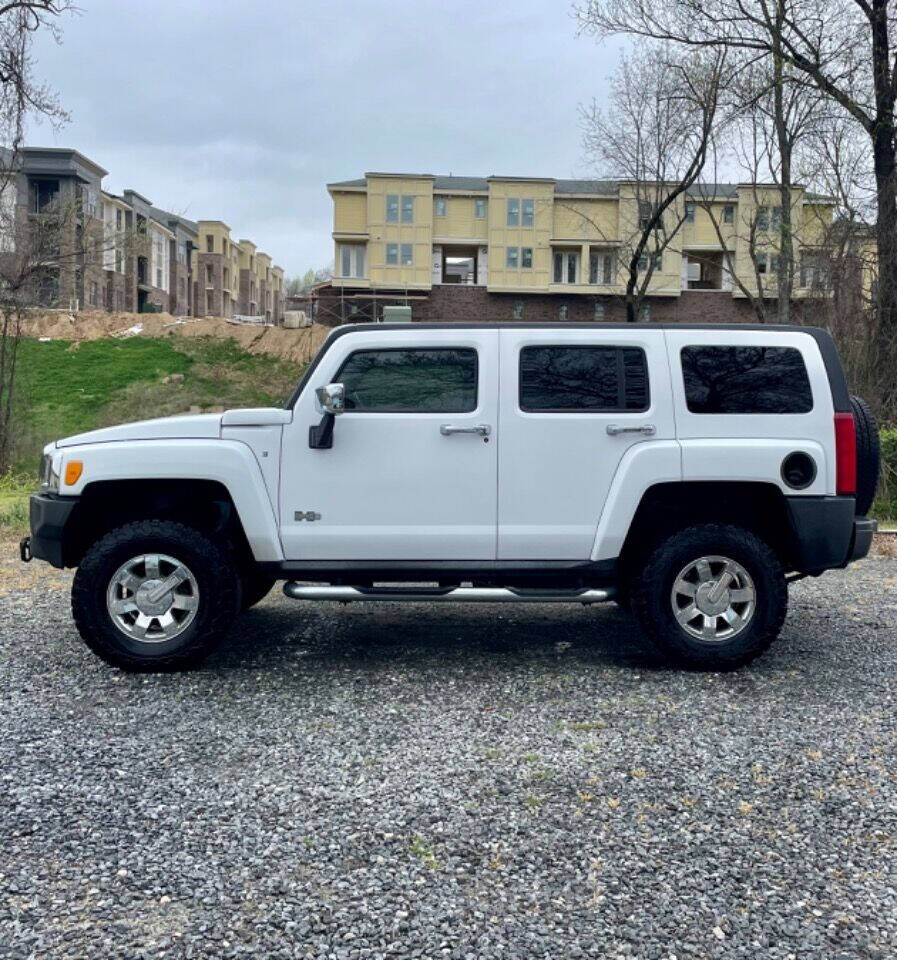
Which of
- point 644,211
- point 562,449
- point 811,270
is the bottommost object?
point 562,449

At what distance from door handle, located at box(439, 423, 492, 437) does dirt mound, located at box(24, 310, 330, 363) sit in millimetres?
35917

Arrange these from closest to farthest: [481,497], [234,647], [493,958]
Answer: [493,958] → [481,497] → [234,647]

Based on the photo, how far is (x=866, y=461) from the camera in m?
5.62

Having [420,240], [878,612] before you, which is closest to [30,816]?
[878,612]

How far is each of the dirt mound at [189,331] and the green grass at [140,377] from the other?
0.70 metres

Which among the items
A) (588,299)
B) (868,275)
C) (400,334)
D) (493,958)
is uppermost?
(588,299)

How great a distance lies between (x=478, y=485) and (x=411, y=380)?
739mm

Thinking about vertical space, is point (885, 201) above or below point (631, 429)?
above

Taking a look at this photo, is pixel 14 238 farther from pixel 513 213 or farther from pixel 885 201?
pixel 513 213

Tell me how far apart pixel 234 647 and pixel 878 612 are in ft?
16.2

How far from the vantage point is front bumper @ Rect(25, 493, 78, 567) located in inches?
207

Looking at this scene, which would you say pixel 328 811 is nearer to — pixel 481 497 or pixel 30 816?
pixel 30 816

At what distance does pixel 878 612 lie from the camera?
23.8ft

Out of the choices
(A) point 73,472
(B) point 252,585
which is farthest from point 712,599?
(A) point 73,472
